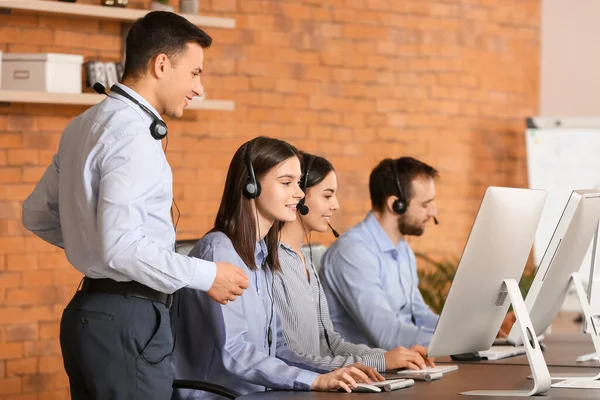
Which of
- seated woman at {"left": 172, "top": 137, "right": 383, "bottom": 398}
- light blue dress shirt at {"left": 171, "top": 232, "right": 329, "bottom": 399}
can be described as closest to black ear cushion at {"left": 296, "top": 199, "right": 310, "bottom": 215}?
seated woman at {"left": 172, "top": 137, "right": 383, "bottom": 398}

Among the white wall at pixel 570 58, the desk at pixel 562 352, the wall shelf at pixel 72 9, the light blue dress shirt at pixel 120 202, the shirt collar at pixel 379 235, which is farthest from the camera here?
the white wall at pixel 570 58

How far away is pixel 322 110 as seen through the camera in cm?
519

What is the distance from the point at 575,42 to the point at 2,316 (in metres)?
3.90

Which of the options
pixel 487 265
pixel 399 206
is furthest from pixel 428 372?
pixel 399 206

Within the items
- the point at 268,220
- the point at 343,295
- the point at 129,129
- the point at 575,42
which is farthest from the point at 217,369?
the point at 575,42

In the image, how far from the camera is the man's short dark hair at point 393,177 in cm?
385

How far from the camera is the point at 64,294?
4.28 meters

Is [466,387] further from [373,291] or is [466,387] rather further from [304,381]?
[373,291]

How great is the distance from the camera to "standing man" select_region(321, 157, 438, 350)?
339cm

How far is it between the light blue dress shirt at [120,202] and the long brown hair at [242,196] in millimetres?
354

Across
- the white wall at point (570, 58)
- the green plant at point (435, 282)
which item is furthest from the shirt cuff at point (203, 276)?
the white wall at point (570, 58)

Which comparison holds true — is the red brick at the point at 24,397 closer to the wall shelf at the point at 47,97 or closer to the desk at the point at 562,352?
the wall shelf at the point at 47,97

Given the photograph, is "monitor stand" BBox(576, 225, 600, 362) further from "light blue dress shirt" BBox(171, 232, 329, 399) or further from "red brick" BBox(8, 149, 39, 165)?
"red brick" BBox(8, 149, 39, 165)

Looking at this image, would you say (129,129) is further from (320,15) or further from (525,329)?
(320,15)
